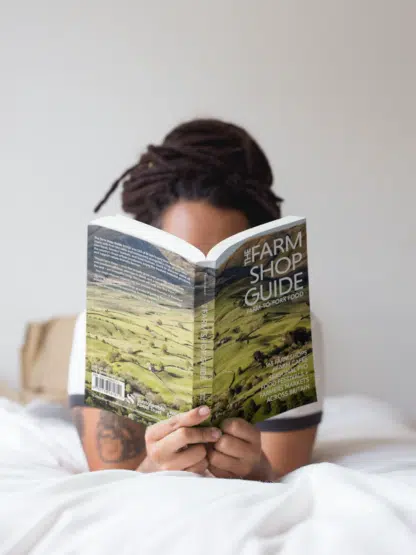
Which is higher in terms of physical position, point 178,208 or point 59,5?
point 59,5

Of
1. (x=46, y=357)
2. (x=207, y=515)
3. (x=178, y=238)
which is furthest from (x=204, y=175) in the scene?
(x=46, y=357)

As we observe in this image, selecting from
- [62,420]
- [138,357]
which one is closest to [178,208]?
[138,357]

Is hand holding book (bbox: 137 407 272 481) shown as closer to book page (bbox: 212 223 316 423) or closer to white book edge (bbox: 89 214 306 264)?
book page (bbox: 212 223 316 423)

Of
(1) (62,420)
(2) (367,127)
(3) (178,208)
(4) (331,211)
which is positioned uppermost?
(2) (367,127)

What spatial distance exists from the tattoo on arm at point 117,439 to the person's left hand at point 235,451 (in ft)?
0.68

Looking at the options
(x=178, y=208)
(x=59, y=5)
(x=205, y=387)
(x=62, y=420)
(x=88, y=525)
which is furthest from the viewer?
(x=59, y=5)

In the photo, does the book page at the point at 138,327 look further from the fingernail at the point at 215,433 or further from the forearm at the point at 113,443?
the forearm at the point at 113,443

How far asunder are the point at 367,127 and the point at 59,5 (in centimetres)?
94

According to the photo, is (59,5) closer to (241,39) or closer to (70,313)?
(241,39)

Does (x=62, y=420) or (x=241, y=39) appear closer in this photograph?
(x=62, y=420)

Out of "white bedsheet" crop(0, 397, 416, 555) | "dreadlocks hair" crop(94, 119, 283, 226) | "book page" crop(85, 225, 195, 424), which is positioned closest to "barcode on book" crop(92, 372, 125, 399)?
"book page" crop(85, 225, 195, 424)

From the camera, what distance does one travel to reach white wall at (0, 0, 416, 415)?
226cm

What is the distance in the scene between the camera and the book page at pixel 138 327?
3.20 ft

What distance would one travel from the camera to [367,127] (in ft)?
7.55
